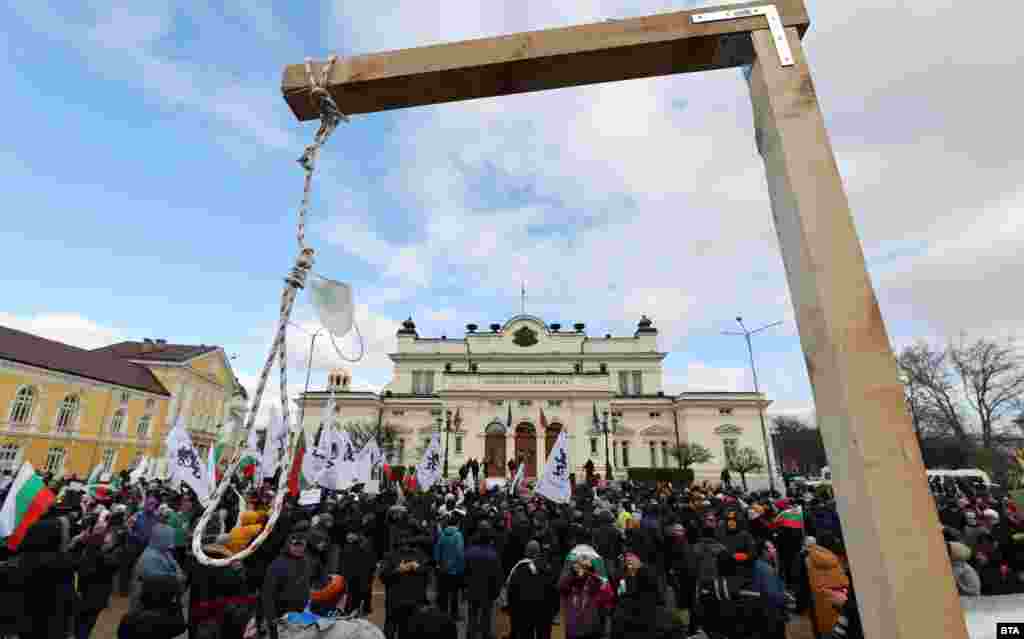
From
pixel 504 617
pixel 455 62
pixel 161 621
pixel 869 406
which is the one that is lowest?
pixel 504 617

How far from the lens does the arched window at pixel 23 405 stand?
2741 centimetres

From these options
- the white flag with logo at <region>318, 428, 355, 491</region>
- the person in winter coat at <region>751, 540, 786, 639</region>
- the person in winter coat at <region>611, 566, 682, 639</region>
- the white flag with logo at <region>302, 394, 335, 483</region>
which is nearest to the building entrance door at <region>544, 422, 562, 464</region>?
the white flag with logo at <region>318, 428, 355, 491</region>

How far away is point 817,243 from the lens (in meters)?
1.63

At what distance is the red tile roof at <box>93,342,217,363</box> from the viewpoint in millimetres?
41781

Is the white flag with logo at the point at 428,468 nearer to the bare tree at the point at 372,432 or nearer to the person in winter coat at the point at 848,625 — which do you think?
the person in winter coat at the point at 848,625

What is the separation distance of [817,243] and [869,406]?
573 millimetres

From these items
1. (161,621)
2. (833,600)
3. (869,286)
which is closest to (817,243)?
(869,286)

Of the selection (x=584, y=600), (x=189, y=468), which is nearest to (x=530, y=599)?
(x=584, y=600)

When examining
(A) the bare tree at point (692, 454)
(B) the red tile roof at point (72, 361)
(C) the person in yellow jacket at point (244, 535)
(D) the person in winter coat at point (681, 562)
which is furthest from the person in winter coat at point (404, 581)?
(A) the bare tree at point (692, 454)

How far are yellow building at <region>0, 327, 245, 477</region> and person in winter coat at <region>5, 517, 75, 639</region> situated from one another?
21420mm

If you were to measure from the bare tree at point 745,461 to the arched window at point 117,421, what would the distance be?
48.3 metres

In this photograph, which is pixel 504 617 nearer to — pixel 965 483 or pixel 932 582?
pixel 932 582

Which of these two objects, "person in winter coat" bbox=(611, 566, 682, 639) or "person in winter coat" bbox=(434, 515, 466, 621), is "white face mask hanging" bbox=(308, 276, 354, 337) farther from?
"person in winter coat" bbox=(434, 515, 466, 621)

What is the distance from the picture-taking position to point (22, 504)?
5.78 meters
